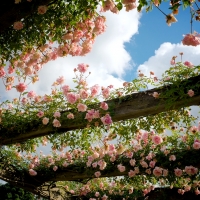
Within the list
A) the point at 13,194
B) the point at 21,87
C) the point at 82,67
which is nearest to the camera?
the point at 82,67

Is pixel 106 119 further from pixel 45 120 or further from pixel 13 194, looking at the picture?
pixel 13 194

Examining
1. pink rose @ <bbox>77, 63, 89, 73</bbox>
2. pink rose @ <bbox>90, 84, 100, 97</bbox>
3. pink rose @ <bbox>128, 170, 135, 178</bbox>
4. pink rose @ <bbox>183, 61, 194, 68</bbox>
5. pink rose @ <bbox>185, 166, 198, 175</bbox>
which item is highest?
pink rose @ <bbox>77, 63, 89, 73</bbox>

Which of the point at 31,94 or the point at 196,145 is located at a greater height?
the point at 31,94

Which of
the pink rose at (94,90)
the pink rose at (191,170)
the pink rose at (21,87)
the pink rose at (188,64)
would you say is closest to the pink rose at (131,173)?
the pink rose at (191,170)

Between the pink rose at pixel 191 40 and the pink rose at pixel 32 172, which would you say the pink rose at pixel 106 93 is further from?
the pink rose at pixel 32 172

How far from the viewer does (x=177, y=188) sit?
7477mm

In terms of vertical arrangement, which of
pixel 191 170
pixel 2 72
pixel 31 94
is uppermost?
pixel 31 94

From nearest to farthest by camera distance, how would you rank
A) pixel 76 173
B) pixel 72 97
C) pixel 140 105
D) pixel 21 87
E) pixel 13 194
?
pixel 140 105, pixel 72 97, pixel 21 87, pixel 76 173, pixel 13 194

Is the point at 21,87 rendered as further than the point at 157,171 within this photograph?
No

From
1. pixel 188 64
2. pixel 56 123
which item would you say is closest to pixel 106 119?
pixel 56 123

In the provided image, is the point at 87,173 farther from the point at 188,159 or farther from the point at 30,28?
the point at 30,28

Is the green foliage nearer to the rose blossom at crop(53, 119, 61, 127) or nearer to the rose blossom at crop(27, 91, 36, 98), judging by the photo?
the rose blossom at crop(27, 91, 36, 98)

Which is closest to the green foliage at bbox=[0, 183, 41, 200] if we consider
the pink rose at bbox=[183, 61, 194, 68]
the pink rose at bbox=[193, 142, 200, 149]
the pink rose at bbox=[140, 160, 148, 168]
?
the pink rose at bbox=[140, 160, 148, 168]

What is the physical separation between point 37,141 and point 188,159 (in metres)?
2.97
